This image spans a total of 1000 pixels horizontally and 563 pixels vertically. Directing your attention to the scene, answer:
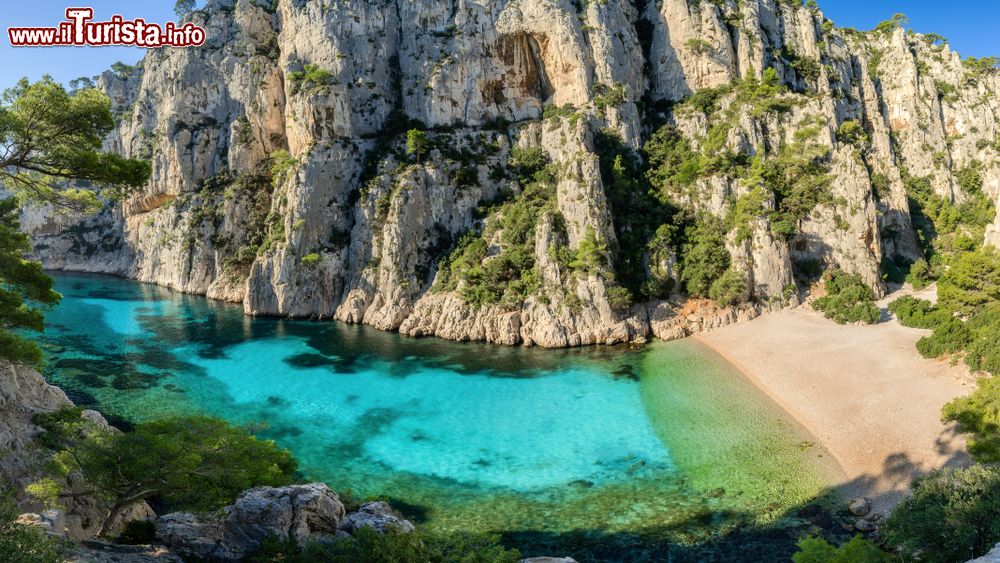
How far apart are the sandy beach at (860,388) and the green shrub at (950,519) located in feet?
16.0

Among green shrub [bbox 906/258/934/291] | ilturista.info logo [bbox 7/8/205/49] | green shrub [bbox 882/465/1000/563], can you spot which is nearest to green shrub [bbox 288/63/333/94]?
ilturista.info logo [bbox 7/8/205/49]

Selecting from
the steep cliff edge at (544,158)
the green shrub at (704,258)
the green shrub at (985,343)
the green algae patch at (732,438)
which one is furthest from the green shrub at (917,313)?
the green algae patch at (732,438)

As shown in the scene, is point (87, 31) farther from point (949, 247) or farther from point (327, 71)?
point (949, 247)

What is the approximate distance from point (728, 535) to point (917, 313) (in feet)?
80.9

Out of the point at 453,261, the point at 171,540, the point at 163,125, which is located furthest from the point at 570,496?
the point at 163,125

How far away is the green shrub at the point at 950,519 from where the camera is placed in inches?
368

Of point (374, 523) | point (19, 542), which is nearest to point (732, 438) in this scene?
point (374, 523)

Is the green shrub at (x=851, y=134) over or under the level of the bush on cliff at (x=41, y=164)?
over

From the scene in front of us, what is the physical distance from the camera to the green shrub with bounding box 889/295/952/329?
2802 cm

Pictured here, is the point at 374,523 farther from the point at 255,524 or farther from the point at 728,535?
the point at 728,535

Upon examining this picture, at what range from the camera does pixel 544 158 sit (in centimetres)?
4678

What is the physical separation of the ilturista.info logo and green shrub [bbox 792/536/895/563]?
72.1 ft

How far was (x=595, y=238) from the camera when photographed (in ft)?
120

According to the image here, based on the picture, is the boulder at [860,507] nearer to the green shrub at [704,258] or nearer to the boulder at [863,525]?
the boulder at [863,525]
